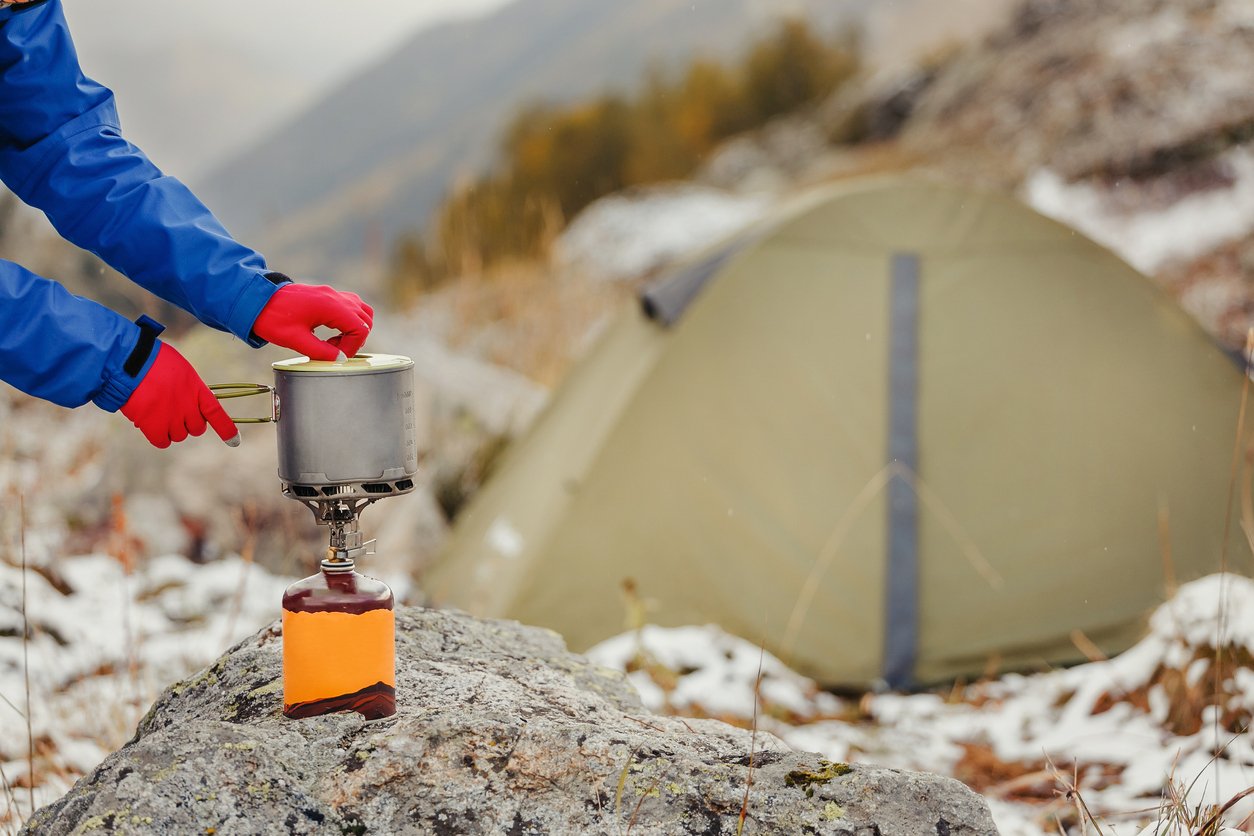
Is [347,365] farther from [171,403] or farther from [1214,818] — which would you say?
[1214,818]

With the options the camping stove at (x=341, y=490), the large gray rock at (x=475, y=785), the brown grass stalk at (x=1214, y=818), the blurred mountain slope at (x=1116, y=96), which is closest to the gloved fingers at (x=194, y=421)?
the camping stove at (x=341, y=490)

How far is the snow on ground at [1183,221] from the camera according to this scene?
8.00 meters

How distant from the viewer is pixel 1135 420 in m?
3.74

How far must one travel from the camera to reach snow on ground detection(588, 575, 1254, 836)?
2615 mm

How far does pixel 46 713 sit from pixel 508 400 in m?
3.03

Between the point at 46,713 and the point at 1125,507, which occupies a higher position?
the point at 1125,507

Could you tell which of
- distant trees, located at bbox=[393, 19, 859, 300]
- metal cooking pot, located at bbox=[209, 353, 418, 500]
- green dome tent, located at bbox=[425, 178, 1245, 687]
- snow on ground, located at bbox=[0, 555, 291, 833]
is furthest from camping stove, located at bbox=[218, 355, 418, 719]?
distant trees, located at bbox=[393, 19, 859, 300]

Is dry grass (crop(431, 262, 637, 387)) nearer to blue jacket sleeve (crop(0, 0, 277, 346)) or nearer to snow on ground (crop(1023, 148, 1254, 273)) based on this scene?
snow on ground (crop(1023, 148, 1254, 273))

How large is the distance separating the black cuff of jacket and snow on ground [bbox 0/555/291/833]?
3.02ft

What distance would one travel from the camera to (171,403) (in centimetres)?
148

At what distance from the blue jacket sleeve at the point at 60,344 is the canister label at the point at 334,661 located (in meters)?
0.40

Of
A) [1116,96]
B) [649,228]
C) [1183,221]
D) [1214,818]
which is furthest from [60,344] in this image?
[649,228]

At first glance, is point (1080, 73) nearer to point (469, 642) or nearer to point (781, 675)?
point (781, 675)

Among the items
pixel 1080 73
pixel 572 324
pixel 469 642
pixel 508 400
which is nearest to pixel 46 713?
pixel 469 642
